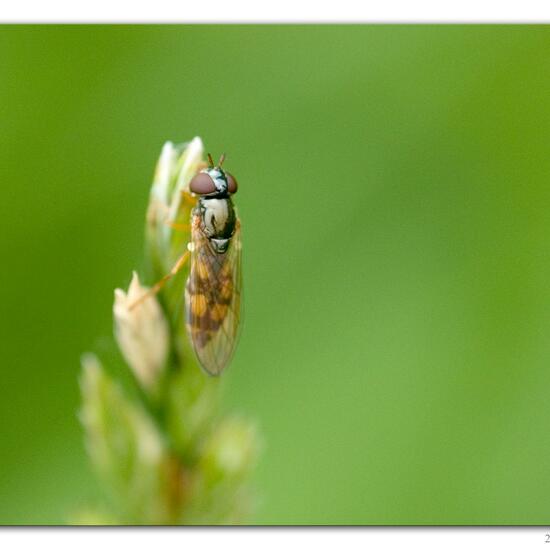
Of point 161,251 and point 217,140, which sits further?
point 217,140

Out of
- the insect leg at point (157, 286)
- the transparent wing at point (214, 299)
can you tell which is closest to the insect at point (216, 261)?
the transparent wing at point (214, 299)

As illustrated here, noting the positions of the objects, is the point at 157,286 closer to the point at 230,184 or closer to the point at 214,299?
the point at 214,299

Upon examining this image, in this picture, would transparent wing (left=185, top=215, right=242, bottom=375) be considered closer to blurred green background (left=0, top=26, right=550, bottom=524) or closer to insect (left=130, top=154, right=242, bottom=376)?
insect (left=130, top=154, right=242, bottom=376)
